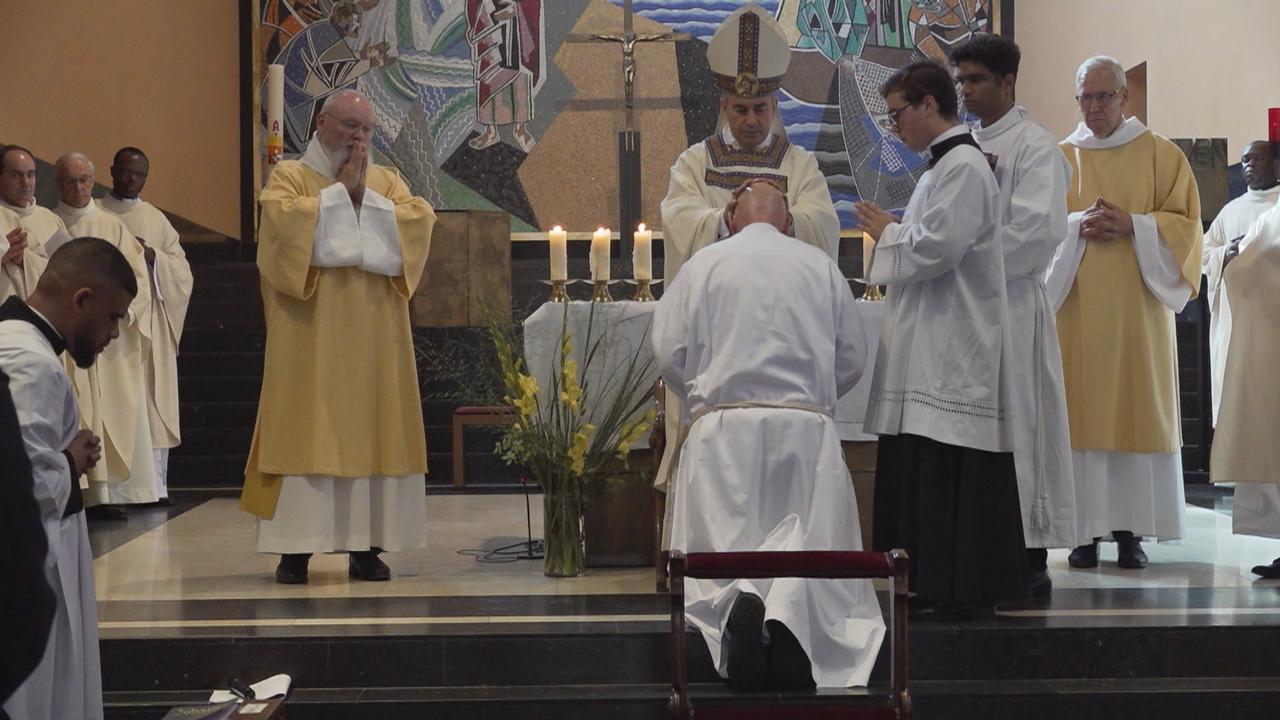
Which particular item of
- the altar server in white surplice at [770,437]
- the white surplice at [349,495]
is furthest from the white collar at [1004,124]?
the white surplice at [349,495]

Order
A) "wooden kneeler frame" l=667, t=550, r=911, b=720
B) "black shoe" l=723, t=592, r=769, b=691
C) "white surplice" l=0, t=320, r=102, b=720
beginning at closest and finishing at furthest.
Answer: "white surplice" l=0, t=320, r=102, b=720, "wooden kneeler frame" l=667, t=550, r=911, b=720, "black shoe" l=723, t=592, r=769, b=691

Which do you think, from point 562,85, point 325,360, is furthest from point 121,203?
point 562,85

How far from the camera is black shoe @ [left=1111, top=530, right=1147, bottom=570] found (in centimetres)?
636

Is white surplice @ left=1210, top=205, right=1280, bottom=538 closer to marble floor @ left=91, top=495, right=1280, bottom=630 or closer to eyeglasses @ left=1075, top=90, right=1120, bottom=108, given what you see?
marble floor @ left=91, top=495, right=1280, bottom=630

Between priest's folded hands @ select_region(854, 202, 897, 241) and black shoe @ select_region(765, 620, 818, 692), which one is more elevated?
priest's folded hands @ select_region(854, 202, 897, 241)

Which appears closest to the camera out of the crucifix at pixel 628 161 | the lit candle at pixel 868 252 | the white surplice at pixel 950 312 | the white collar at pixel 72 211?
the white surplice at pixel 950 312

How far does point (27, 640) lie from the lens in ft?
7.27

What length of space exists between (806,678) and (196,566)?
9.96 feet

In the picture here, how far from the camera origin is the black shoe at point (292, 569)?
604 cm

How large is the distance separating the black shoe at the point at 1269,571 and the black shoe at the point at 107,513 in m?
5.69

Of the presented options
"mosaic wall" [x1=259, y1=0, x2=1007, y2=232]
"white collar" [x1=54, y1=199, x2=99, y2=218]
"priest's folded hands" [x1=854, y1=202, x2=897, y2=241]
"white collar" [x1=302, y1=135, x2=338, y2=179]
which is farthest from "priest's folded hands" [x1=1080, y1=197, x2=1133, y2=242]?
"mosaic wall" [x1=259, y1=0, x2=1007, y2=232]

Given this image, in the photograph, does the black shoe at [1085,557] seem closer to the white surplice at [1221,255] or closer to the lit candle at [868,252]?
the lit candle at [868,252]

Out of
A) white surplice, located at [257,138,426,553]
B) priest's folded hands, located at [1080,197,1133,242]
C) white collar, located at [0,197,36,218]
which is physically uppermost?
white collar, located at [0,197,36,218]

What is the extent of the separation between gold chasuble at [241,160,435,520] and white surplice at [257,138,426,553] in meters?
0.05
